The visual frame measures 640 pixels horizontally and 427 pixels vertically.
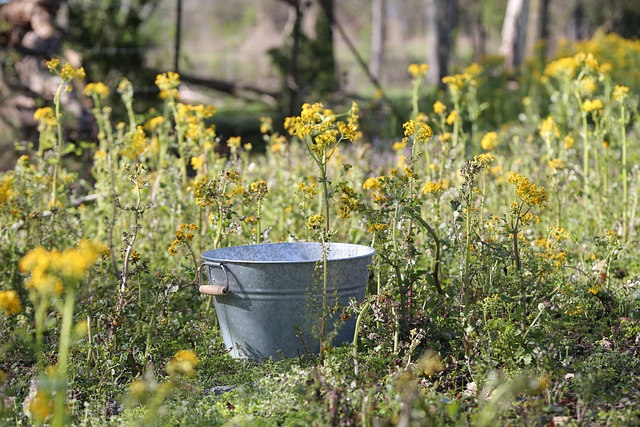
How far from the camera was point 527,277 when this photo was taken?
3201 mm

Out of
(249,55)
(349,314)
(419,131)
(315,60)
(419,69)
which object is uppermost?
(249,55)

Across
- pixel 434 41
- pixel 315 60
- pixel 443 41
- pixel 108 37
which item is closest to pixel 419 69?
pixel 108 37

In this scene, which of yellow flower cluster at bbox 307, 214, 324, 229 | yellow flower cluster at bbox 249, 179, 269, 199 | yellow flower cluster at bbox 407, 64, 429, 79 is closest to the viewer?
yellow flower cluster at bbox 307, 214, 324, 229

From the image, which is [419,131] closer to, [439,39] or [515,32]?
[439,39]

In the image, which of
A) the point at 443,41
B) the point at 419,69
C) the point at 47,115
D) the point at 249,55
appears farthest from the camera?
the point at 443,41

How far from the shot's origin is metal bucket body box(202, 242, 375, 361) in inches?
119

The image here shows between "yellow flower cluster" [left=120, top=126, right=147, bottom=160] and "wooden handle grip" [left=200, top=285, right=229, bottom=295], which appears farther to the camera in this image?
"yellow flower cluster" [left=120, top=126, right=147, bottom=160]

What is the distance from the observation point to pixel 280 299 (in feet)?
10.00

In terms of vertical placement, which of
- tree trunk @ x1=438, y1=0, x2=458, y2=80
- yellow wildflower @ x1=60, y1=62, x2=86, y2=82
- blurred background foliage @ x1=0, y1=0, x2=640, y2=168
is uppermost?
tree trunk @ x1=438, y1=0, x2=458, y2=80

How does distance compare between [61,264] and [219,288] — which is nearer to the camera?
[61,264]

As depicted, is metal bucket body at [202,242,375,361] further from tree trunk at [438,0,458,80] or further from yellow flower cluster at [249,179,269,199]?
tree trunk at [438,0,458,80]

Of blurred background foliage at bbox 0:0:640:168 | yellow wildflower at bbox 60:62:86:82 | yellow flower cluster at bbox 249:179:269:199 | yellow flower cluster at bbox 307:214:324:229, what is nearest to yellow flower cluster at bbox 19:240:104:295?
yellow flower cluster at bbox 307:214:324:229

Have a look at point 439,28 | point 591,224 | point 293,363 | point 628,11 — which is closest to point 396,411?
point 293,363

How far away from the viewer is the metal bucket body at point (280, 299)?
119 inches
